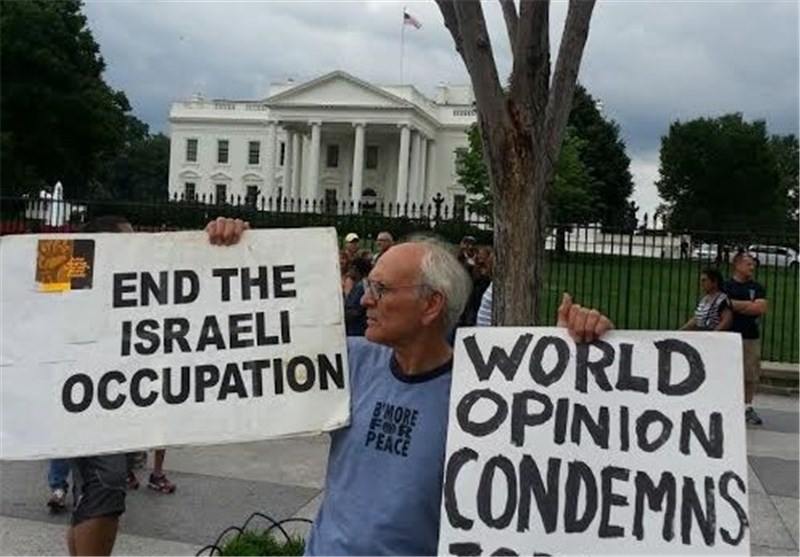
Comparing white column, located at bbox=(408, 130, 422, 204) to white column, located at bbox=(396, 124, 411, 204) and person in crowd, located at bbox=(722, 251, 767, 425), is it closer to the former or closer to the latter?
white column, located at bbox=(396, 124, 411, 204)

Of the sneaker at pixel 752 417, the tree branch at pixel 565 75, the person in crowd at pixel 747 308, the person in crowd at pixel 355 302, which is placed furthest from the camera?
the sneaker at pixel 752 417

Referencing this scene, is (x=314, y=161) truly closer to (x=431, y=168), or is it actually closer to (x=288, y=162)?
(x=288, y=162)

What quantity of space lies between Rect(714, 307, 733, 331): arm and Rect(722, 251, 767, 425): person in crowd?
0.09 meters

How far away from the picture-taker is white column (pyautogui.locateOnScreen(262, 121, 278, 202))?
85.9m

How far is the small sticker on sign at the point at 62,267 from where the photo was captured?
3160 mm

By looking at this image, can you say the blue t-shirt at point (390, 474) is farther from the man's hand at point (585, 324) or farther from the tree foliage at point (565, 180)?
the tree foliage at point (565, 180)

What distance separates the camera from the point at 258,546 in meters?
4.64

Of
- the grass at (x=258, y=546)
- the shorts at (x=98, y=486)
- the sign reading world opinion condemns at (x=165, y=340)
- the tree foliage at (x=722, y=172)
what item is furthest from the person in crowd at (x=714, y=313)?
the tree foliage at (x=722, y=172)

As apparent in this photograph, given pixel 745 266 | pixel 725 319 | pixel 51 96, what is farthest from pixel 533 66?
pixel 51 96

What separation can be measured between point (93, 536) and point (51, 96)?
165ft

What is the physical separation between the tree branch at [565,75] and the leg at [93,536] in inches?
102

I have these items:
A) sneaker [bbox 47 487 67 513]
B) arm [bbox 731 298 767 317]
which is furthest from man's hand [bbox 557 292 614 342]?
arm [bbox 731 298 767 317]

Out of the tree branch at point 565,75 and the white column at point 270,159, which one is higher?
the white column at point 270,159

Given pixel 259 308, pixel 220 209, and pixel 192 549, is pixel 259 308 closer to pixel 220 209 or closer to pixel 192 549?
pixel 192 549
